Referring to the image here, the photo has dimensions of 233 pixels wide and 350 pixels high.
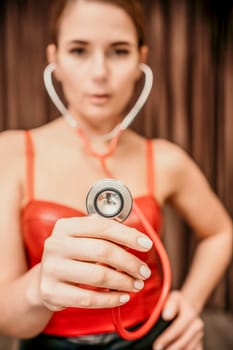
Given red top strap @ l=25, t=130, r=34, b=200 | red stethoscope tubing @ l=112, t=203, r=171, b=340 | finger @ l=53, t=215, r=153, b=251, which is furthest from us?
red top strap @ l=25, t=130, r=34, b=200

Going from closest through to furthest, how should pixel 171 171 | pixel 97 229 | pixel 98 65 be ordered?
pixel 97 229 < pixel 98 65 < pixel 171 171

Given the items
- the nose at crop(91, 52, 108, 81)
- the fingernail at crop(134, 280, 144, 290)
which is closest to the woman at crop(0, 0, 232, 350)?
the nose at crop(91, 52, 108, 81)

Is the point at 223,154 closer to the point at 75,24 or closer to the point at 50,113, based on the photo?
the point at 50,113

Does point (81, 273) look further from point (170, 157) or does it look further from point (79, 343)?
point (170, 157)

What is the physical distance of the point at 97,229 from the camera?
324 millimetres

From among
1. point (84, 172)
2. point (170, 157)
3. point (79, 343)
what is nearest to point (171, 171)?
point (170, 157)

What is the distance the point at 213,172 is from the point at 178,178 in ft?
0.60

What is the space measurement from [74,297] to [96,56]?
269 mm

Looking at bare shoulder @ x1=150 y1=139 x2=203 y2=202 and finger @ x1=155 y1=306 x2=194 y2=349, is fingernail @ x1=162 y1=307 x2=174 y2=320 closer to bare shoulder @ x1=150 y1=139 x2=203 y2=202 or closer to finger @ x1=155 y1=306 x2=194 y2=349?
finger @ x1=155 y1=306 x2=194 y2=349

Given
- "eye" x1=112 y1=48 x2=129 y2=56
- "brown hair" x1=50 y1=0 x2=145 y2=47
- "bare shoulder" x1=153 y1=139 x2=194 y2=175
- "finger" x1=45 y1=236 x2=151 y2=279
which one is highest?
"brown hair" x1=50 y1=0 x2=145 y2=47

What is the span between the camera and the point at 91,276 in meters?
0.33

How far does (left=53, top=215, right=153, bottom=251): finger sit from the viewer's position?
32 cm

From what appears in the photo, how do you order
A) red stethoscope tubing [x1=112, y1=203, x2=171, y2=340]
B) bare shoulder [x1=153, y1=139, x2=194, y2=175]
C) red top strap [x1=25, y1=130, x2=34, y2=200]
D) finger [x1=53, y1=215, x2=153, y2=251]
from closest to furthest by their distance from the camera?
finger [x1=53, y1=215, x2=153, y2=251] → red stethoscope tubing [x1=112, y1=203, x2=171, y2=340] → red top strap [x1=25, y1=130, x2=34, y2=200] → bare shoulder [x1=153, y1=139, x2=194, y2=175]

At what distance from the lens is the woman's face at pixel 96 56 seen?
51 centimetres
